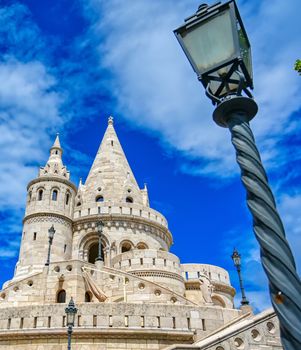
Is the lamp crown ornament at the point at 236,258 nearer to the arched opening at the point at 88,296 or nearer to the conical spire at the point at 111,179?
the arched opening at the point at 88,296

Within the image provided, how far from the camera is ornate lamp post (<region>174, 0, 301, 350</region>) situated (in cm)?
250

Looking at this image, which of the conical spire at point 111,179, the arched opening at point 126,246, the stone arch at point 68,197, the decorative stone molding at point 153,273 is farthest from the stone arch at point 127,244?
the decorative stone molding at point 153,273

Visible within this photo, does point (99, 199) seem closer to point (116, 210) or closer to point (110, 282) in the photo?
point (116, 210)

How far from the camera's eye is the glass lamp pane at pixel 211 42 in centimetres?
300

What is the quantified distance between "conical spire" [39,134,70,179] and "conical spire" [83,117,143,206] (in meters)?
2.95

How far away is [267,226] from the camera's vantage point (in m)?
2.58

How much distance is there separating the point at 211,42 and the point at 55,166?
26.8m

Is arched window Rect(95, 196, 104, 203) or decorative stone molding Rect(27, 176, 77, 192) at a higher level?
Result: arched window Rect(95, 196, 104, 203)

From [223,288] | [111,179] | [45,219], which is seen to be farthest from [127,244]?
[223,288]

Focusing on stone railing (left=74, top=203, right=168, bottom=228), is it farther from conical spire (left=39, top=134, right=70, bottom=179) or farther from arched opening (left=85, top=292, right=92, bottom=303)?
arched opening (left=85, top=292, right=92, bottom=303)

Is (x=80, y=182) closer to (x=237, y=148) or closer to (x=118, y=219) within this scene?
(x=118, y=219)

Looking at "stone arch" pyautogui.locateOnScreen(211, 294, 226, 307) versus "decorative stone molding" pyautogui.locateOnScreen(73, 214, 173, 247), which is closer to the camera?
"stone arch" pyautogui.locateOnScreen(211, 294, 226, 307)

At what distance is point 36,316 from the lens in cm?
1163

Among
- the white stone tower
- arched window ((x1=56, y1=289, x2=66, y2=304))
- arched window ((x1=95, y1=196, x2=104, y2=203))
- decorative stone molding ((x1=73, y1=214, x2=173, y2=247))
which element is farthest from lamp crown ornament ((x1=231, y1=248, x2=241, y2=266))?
arched window ((x1=95, y1=196, x2=104, y2=203))
